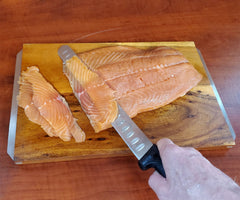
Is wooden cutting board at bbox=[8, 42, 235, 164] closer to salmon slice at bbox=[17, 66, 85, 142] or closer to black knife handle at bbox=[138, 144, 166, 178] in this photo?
salmon slice at bbox=[17, 66, 85, 142]

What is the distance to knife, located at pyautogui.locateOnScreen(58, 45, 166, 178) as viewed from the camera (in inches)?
71.2

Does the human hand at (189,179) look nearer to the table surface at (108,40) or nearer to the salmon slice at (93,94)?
the table surface at (108,40)

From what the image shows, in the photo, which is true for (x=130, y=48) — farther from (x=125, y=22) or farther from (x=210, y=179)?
(x=210, y=179)

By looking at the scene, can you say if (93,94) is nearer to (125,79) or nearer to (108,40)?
(125,79)

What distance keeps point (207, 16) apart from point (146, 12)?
899mm

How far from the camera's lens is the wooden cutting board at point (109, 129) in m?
2.04

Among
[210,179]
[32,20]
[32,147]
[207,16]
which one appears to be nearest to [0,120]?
[32,147]

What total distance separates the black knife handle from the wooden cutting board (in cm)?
31

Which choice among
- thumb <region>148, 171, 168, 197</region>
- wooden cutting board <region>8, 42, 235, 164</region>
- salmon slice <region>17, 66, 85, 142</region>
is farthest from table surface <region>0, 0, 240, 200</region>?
thumb <region>148, 171, 168, 197</region>

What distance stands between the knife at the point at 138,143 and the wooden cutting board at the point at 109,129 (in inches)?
5.6

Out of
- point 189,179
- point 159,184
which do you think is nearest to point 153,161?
point 159,184

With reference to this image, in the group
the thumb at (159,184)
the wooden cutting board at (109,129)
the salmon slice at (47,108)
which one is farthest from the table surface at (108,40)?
the thumb at (159,184)

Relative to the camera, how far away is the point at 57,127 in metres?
2.07

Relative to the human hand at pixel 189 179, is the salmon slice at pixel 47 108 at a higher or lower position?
higher
